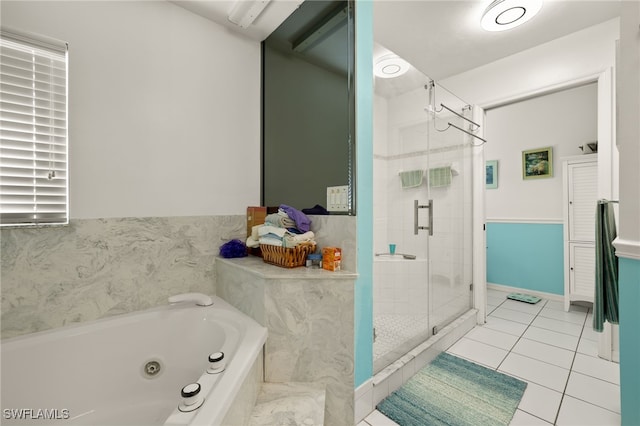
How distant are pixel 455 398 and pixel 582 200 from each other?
270 cm

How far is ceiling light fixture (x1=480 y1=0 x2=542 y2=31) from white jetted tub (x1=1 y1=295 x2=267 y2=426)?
2567 millimetres

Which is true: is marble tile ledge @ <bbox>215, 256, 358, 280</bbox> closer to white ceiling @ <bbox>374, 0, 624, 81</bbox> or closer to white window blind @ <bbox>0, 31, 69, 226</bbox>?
white window blind @ <bbox>0, 31, 69, 226</bbox>

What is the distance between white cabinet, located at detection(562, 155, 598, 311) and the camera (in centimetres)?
280

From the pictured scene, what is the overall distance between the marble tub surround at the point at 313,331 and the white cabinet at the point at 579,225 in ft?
10.0

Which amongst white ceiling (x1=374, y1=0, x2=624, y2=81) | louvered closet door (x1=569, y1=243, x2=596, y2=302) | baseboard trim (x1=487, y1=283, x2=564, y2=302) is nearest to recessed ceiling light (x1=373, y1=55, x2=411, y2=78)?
white ceiling (x1=374, y1=0, x2=624, y2=81)

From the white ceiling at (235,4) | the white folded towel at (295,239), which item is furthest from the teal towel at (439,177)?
the white ceiling at (235,4)

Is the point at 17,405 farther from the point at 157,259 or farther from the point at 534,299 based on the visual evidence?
the point at 534,299

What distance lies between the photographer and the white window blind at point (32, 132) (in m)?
1.21

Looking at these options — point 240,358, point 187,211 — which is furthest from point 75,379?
point 187,211

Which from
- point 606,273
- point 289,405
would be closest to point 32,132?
point 289,405

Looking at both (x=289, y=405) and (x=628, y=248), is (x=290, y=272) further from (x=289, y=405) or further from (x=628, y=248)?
(x=628, y=248)

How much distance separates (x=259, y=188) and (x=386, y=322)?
1.52m

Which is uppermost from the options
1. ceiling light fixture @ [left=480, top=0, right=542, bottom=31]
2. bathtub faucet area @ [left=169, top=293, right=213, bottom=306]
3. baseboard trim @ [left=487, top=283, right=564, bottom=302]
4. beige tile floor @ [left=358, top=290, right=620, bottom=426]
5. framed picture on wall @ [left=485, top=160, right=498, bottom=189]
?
ceiling light fixture @ [left=480, top=0, right=542, bottom=31]

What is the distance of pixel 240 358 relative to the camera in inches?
41.3
